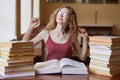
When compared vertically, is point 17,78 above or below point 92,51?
below

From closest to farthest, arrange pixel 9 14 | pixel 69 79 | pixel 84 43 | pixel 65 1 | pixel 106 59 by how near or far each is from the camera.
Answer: pixel 69 79
pixel 106 59
pixel 84 43
pixel 9 14
pixel 65 1

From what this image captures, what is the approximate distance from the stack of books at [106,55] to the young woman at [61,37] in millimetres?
333

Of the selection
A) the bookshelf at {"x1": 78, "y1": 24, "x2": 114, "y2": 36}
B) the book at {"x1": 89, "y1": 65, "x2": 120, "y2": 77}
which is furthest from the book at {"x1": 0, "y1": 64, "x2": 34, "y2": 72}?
the bookshelf at {"x1": 78, "y1": 24, "x2": 114, "y2": 36}

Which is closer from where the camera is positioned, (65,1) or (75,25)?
(75,25)

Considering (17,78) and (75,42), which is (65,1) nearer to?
(75,42)

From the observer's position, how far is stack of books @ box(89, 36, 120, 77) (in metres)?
1.49

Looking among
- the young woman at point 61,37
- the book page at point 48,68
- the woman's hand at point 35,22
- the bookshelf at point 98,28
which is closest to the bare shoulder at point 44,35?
the young woman at point 61,37

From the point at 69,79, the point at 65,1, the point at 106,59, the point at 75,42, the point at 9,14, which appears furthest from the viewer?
the point at 65,1

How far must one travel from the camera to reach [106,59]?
1.50m

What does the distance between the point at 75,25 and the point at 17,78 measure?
733 mm

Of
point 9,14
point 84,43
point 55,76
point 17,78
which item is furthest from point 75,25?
point 9,14

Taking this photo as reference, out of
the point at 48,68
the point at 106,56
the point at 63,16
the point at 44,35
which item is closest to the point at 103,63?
the point at 106,56

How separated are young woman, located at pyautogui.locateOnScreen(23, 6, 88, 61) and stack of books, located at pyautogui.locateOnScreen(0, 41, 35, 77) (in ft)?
1.50

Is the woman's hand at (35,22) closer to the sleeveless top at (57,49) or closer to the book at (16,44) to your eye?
the sleeveless top at (57,49)
